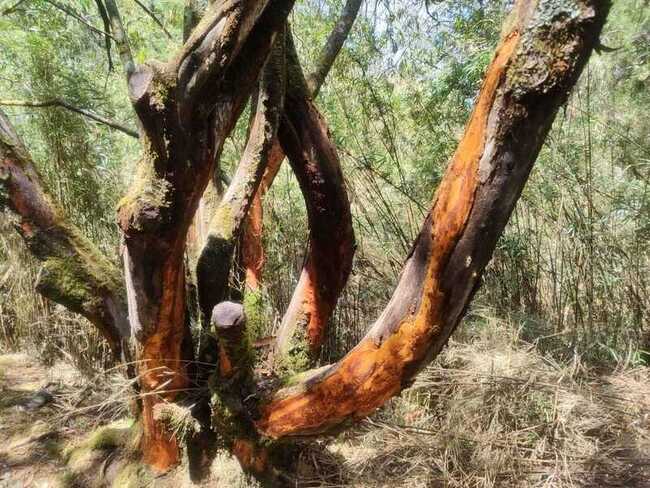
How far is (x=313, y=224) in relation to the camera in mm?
2295

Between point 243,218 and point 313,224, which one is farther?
point 313,224

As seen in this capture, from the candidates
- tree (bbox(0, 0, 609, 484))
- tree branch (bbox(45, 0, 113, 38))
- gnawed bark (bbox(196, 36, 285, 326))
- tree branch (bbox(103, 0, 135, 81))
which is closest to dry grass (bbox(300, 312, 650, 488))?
tree (bbox(0, 0, 609, 484))

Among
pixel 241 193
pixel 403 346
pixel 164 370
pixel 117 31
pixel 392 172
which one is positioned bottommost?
pixel 164 370

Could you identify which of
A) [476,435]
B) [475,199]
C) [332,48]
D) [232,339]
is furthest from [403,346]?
[332,48]

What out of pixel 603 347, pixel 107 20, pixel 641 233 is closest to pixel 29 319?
pixel 107 20

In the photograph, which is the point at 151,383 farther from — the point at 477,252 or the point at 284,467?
the point at 477,252

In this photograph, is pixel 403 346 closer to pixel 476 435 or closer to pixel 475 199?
pixel 475 199

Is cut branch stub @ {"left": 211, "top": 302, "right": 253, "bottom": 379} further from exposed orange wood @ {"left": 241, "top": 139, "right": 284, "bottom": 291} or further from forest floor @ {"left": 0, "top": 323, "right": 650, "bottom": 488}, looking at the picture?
exposed orange wood @ {"left": 241, "top": 139, "right": 284, "bottom": 291}

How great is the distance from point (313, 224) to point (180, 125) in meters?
0.96

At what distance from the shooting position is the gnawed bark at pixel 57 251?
79.8 inches

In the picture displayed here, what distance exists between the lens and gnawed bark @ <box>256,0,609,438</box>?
3.44 ft

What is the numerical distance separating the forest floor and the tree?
34 cm

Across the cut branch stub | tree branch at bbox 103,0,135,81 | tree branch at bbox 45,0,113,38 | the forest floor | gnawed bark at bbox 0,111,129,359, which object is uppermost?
tree branch at bbox 45,0,113,38

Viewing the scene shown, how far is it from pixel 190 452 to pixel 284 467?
1.41 ft
